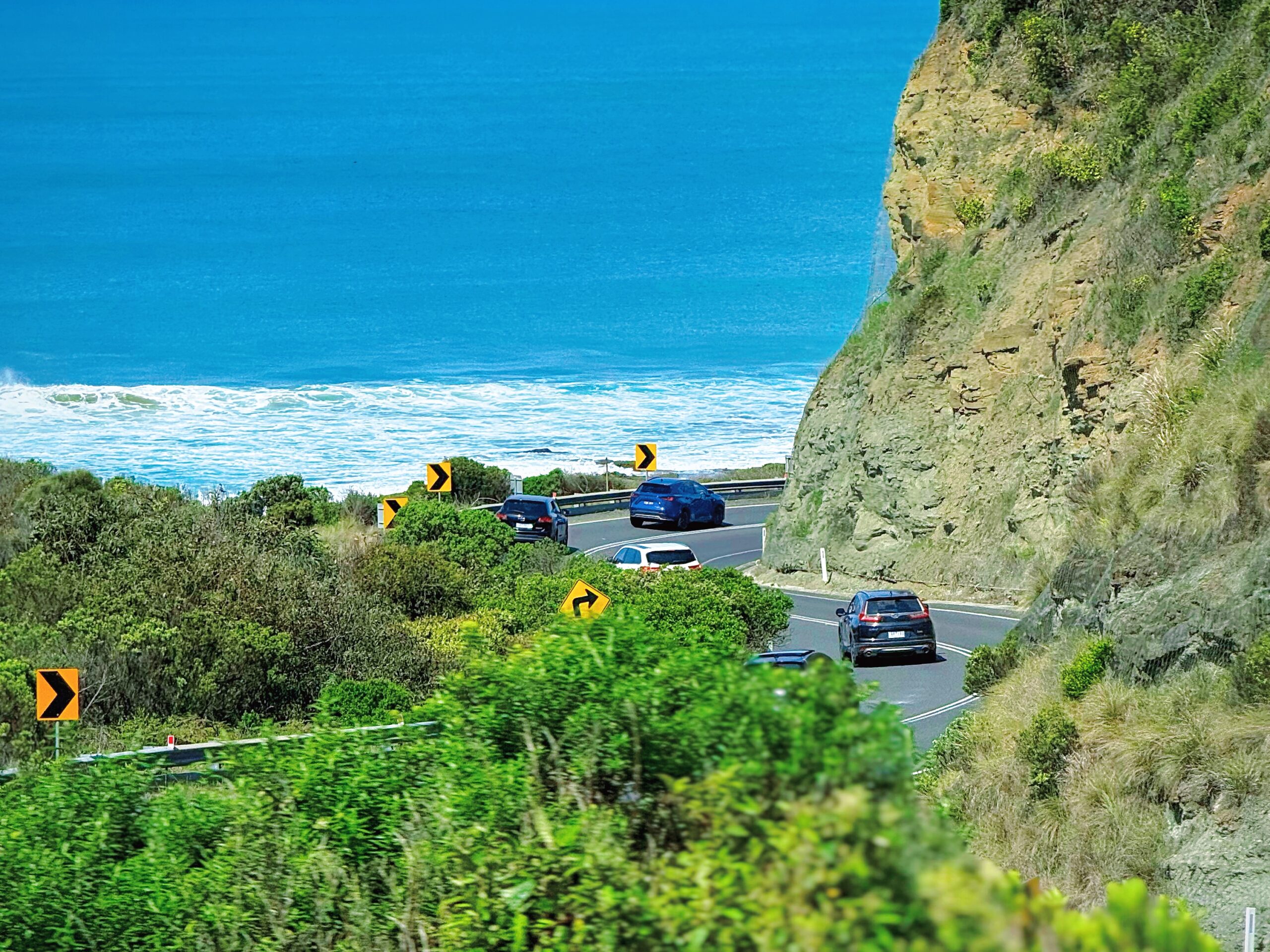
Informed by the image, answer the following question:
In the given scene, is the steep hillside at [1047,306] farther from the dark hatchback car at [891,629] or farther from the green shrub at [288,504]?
the green shrub at [288,504]

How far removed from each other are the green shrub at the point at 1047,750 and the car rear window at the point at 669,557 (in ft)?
69.4

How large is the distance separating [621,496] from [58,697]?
134 ft

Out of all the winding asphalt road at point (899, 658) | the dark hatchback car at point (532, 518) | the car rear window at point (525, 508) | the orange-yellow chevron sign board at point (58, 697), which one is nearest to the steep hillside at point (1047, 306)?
the winding asphalt road at point (899, 658)

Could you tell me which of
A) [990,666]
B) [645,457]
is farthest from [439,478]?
[990,666]

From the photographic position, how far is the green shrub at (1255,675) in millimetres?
16172

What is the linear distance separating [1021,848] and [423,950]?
933 centimetres

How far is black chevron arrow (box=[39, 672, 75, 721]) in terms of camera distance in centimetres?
1828

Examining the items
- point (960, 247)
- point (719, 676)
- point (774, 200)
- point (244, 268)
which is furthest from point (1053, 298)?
point (774, 200)

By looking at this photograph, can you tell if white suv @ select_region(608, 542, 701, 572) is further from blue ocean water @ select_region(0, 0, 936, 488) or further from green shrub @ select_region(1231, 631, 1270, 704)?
green shrub @ select_region(1231, 631, 1270, 704)

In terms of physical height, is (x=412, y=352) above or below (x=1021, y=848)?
above

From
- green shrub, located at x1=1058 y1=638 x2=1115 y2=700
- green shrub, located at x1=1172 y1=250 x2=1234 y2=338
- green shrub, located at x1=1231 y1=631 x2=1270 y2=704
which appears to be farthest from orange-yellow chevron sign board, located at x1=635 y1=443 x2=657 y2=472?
green shrub, located at x1=1231 y1=631 x2=1270 y2=704

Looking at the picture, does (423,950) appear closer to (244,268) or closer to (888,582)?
(888,582)

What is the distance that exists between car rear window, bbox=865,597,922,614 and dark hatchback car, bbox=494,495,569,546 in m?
17.0

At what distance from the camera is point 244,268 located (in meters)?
152
